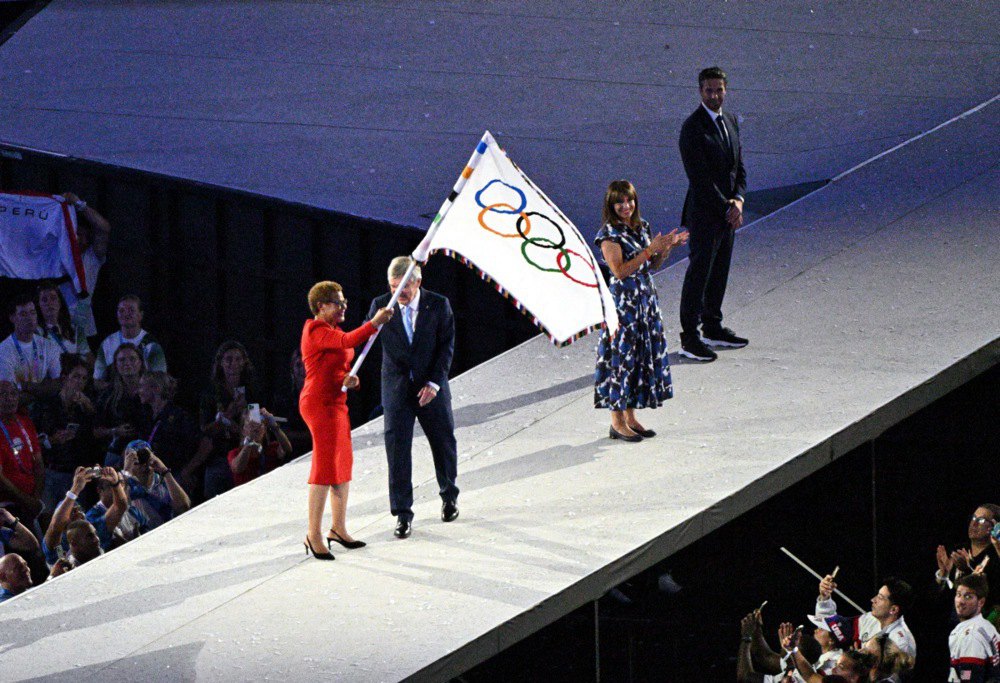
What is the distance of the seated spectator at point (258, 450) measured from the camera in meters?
10.5

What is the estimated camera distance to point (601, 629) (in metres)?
9.92

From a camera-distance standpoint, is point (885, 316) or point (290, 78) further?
point (290, 78)

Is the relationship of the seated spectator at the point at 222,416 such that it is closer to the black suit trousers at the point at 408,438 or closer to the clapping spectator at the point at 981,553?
the black suit trousers at the point at 408,438

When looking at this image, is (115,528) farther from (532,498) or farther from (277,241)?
(277,241)

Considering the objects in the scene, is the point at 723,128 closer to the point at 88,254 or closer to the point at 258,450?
the point at 258,450

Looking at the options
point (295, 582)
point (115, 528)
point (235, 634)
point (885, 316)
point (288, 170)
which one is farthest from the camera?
point (288, 170)

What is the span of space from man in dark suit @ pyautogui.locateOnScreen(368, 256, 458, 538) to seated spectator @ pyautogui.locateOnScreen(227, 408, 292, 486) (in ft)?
7.06

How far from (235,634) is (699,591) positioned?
3.51 m

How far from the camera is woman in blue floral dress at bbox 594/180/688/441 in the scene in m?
9.15

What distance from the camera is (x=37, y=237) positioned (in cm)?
1273

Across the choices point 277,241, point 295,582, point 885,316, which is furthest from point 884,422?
point 277,241

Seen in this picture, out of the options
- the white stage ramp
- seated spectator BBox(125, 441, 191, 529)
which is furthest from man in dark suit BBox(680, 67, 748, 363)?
seated spectator BBox(125, 441, 191, 529)

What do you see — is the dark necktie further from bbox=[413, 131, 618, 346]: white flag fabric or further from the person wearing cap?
the person wearing cap

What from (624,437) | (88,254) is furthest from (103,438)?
(624,437)
